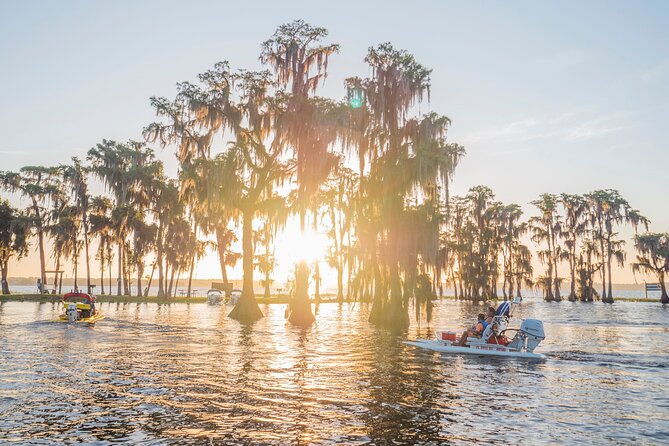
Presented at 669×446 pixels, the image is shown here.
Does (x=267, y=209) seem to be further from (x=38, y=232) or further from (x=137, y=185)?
(x=38, y=232)

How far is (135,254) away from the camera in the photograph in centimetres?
6128

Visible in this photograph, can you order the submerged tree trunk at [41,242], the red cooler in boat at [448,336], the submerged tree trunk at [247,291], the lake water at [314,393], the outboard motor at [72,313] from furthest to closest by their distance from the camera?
1. the submerged tree trunk at [41,242]
2. the submerged tree trunk at [247,291]
3. the outboard motor at [72,313]
4. the red cooler in boat at [448,336]
5. the lake water at [314,393]

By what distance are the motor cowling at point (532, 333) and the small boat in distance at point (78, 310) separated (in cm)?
2480

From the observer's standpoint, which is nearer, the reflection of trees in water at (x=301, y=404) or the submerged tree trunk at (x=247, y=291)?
the reflection of trees in water at (x=301, y=404)

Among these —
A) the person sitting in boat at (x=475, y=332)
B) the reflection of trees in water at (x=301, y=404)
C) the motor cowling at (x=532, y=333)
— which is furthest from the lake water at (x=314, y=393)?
the person sitting in boat at (x=475, y=332)

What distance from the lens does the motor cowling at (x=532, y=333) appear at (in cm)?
2034

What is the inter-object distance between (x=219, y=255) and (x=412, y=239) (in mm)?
42011

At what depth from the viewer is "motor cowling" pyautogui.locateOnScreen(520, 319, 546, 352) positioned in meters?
20.3

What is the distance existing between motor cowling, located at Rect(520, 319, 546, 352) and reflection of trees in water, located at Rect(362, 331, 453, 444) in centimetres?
424

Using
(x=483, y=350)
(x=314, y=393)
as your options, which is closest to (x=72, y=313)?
(x=314, y=393)

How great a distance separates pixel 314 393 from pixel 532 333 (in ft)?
36.9

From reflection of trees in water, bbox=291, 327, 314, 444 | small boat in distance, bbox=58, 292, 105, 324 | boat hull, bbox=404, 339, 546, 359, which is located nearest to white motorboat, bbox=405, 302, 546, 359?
boat hull, bbox=404, 339, 546, 359

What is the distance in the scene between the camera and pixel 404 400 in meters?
12.2

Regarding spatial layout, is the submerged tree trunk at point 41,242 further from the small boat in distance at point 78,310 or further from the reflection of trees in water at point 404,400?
the reflection of trees in water at point 404,400
